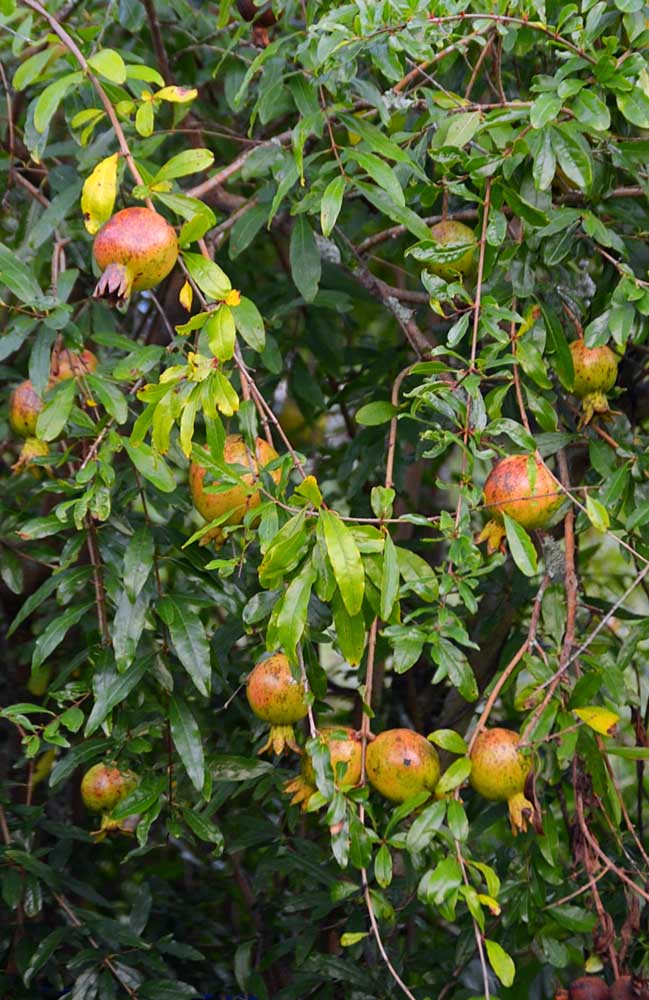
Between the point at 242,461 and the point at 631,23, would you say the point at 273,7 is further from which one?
the point at 242,461

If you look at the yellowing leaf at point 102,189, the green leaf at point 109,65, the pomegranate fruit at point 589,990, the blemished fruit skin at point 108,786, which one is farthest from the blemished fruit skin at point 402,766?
the green leaf at point 109,65

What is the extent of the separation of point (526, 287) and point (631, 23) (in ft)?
1.04

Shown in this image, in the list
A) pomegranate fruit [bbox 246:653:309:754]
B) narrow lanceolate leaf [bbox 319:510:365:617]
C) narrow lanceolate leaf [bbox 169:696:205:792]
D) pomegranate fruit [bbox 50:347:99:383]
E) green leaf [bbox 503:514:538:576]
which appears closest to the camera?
narrow lanceolate leaf [bbox 319:510:365:617]

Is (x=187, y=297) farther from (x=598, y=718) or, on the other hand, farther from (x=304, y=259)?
(x=598, y=718)

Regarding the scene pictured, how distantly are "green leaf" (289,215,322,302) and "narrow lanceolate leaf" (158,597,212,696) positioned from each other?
19.0 inches

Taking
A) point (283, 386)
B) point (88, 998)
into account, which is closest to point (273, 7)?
point (283, 386)

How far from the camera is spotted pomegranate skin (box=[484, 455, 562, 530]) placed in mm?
1283

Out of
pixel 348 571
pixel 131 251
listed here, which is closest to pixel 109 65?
pixel 131 251

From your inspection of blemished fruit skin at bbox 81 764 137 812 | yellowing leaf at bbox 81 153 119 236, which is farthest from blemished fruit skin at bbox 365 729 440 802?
yellowing leaf at bbox 81 153 119 236

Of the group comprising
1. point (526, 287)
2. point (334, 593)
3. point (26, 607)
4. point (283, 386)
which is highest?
point (526, 287)

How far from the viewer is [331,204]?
4.57ft

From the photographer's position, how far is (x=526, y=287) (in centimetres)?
144

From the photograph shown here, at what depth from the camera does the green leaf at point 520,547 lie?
1206 mm

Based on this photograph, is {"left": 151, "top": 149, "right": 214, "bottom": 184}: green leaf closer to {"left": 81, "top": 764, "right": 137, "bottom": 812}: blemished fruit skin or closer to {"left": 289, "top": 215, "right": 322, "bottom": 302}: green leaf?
{"left": 289, "top": 215, "right": 322, "bottom": 302}: green leaf
